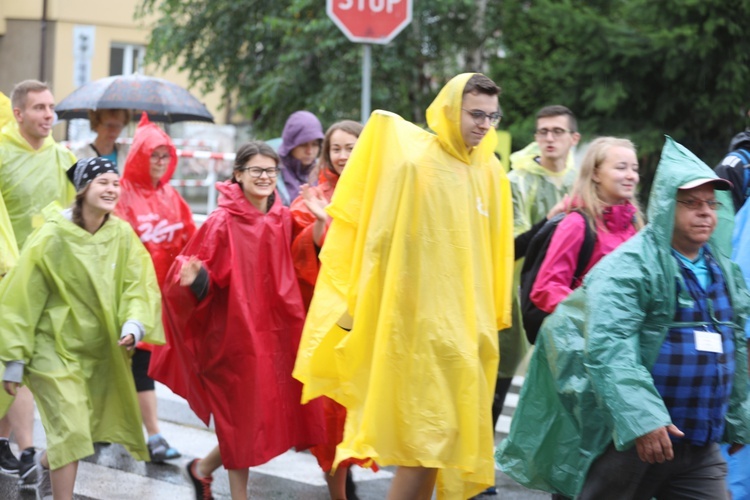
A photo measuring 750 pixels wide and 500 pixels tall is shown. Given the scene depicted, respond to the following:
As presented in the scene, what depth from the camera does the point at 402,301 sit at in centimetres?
526

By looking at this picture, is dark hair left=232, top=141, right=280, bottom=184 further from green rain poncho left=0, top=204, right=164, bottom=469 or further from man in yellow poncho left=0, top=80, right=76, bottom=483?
man in yellow poncho left=0, top=80, right=76, bottom=483

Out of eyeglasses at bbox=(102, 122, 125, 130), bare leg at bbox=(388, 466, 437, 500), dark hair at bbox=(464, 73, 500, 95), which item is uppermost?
dark hair at bbox=(464, 73, 500, 95)

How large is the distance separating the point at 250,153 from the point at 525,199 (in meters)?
1.85

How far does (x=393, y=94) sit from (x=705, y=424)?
12.6 metres

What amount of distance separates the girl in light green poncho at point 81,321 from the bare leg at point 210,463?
286 millimetres

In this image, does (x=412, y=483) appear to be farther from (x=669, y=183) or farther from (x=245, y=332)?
(x=669, y=183)

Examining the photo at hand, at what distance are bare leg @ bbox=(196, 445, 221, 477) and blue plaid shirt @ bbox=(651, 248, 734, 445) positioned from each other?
2.69 m

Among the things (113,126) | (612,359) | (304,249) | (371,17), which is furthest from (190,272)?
(371,17)

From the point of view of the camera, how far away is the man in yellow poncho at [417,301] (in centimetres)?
517

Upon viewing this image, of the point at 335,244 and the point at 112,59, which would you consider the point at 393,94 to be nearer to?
the point at 335,244

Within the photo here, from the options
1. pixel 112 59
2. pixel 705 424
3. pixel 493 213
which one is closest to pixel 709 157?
pixel 493 213

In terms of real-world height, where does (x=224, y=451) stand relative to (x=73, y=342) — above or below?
below

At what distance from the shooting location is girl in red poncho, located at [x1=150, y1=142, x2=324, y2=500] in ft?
19.9

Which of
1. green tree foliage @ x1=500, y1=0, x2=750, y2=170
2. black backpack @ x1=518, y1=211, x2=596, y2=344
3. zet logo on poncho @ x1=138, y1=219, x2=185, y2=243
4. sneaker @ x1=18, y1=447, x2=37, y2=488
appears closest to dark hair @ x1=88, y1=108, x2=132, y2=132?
zet logo on poncho @ x1=138, y1=219, x2=185, y2=243
